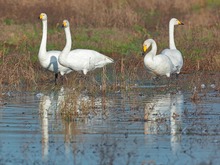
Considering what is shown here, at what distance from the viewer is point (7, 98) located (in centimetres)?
1442

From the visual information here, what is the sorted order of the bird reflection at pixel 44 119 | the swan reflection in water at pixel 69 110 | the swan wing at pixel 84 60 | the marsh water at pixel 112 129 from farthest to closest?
1. the swan wing at pixel 84 60
2. the swan reflection in water at pixel 69 110
3. the bird reflection at pixel 44 119
4. the marsh water at pixel 112 129

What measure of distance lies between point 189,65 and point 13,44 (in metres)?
5.70

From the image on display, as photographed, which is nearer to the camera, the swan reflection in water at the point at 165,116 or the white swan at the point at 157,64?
the swan reflection in water at the point at 165,116

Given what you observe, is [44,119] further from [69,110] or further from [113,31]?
[113,31]

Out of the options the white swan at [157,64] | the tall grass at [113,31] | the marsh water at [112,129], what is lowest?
the marsh water at [112,129]

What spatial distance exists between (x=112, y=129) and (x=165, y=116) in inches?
55.3

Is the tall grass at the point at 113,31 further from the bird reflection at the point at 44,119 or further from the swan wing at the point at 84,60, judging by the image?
the bird reflection at the point at 44,119

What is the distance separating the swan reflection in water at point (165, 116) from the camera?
417 inches

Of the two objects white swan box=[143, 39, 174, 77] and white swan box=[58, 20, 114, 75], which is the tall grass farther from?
white swan box=[58, 20, 114, 75]

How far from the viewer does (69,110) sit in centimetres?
1181

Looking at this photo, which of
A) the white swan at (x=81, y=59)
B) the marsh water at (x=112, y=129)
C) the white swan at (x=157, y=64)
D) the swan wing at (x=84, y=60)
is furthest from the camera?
the swan wing at (x=84, y=60)

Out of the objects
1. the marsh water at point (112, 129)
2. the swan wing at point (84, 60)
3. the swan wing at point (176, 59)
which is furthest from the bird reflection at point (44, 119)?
the swan wing at point (176, 59)

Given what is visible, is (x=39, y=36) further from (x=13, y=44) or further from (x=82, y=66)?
(x=82, y=66)

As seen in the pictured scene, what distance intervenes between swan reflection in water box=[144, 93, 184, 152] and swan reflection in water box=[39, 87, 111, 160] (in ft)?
2.45
